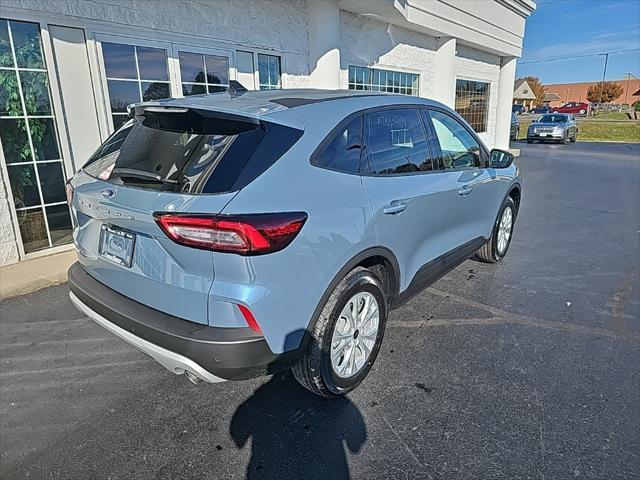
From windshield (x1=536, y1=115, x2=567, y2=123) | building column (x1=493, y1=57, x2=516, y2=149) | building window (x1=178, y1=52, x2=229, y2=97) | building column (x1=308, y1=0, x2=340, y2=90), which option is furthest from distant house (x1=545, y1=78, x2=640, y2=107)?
building window (x1=178, y1=52, x2=229, y2=97)

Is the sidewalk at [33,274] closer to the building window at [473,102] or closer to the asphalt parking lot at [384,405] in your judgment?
the asphalt parking lot at [384,405]

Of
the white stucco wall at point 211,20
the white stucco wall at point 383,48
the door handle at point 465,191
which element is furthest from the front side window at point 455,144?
the white stucco wall at point 383,48

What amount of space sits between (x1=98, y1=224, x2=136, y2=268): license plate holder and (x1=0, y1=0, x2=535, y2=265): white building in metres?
3.29

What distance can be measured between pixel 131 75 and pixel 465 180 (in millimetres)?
4464

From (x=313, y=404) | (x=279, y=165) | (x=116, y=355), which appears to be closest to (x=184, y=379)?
(x=116, y=355)

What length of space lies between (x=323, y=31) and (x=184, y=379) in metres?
6.90

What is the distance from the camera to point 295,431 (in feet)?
7.98

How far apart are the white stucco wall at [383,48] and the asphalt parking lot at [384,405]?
678cm

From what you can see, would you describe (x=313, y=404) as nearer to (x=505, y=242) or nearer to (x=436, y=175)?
(x=436, y=175)

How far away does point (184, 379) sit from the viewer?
9.57 ft

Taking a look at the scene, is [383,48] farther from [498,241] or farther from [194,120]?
[194,120]

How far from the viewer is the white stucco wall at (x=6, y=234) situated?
4.78m

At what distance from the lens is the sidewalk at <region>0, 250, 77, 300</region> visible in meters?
4.33

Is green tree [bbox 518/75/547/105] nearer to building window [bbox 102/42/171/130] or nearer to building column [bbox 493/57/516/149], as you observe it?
building column [bbox 493/57/516/149]
